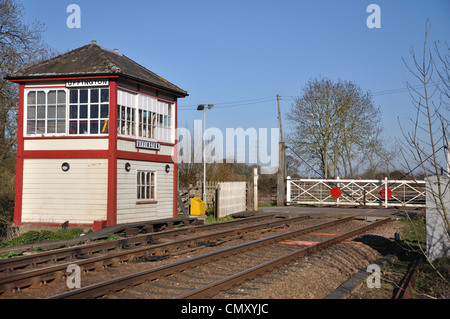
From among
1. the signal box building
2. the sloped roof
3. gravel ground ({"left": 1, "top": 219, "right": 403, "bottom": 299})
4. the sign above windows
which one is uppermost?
the sloped roof

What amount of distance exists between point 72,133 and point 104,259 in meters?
8.09

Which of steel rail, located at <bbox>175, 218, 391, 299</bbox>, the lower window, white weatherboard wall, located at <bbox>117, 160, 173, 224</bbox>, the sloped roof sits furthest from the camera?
the lower window

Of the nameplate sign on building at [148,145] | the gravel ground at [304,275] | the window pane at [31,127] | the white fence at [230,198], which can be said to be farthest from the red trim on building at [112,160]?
the white fence at [230,198]

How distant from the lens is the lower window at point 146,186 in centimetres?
1734

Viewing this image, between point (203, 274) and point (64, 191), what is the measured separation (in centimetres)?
905

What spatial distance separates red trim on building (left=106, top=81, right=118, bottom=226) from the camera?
15.5 metres

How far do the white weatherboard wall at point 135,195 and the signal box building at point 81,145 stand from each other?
0.12 feet

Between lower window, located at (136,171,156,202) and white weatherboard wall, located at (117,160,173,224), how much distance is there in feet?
0.57

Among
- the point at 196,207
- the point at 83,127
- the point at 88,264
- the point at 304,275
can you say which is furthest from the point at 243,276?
the point at 196,207

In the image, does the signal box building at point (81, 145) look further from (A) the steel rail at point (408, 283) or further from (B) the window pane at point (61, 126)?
(A) the steel rail at point (408, 283)

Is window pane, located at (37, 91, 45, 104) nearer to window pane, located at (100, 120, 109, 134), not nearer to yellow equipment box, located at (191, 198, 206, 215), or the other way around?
window pane, located at (100, 120, 109, 134)

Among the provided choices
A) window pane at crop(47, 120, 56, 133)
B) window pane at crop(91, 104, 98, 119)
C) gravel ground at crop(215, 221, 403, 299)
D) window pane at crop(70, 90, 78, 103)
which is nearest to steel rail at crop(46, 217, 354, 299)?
gravel ground at crop(215, 221, 403, 299)
